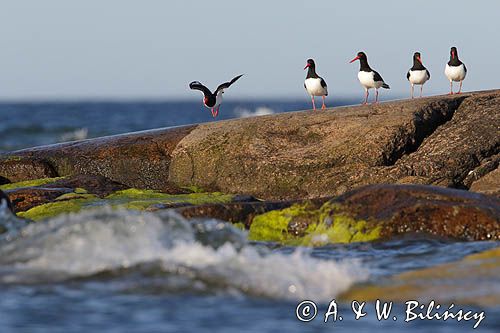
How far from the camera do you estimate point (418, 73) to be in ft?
62.1

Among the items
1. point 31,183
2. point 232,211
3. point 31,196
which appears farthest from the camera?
point 31,183

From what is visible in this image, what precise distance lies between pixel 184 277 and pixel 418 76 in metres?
12.2

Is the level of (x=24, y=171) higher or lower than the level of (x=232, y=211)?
higher

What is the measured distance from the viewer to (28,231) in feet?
29.4

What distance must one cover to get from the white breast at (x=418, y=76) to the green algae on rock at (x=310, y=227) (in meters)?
8.89

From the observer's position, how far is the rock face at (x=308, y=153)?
Answer: 1387 centimetres

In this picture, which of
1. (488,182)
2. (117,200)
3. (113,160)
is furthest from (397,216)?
(113,160)

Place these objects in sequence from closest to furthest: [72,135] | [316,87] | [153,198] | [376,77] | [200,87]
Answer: [153,198] → [376,77] → [316,87] → [200,87] → [72,135]

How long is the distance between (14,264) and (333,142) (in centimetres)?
714

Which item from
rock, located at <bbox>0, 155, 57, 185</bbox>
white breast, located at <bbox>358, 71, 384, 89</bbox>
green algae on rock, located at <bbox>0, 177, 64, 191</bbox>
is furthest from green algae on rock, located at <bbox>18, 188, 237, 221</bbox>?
white breast, located at <bbox>358, 71, 384, 89</bbox>

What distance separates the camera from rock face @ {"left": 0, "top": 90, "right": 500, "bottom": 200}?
13.9 meters

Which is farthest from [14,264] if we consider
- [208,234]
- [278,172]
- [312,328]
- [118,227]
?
[278,172]

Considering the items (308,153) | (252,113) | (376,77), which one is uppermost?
(376,77)

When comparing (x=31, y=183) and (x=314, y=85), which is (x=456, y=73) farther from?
(x=31, y=183)
